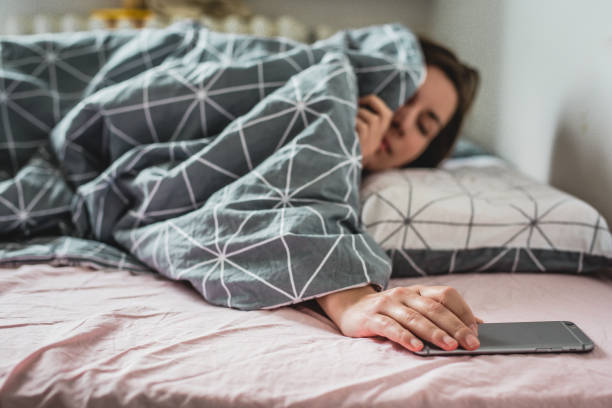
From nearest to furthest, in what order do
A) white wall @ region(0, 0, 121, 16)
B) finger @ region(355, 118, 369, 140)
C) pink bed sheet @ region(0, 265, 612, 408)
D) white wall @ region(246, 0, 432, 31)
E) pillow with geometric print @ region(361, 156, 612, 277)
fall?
pink bed sheet @ region(0, 265, 612, 408) < pillow with geometric print @ region(361, 156, 612, 277) < finger @ region(355, 118, 369, 140) < white wall @ region(0, 0, 121, 16) < white wall @ region(246, 0, 432, 31)

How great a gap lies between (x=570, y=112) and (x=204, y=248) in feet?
2.53

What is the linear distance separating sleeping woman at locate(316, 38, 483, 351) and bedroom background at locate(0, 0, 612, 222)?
0.53ft

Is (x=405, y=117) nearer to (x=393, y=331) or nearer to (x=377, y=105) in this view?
(x=377, y=105)

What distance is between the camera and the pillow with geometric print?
2.35 feet

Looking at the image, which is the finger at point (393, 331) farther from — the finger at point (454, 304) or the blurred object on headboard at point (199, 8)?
the blurred object on headboard at point (199, 8)

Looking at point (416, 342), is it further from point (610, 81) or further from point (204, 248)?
point (610, 81)

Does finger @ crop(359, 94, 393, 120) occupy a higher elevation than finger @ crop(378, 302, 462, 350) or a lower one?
higher

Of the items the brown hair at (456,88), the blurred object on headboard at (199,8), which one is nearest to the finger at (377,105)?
the brown hair at (456,88)

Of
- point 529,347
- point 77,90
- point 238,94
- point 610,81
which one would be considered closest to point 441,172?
point 610,81

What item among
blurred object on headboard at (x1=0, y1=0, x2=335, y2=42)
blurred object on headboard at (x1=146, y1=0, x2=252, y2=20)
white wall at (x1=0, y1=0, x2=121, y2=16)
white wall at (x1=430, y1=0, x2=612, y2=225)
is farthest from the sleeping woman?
white wall at (x1=0, y1=0, x2=121, y2=16)

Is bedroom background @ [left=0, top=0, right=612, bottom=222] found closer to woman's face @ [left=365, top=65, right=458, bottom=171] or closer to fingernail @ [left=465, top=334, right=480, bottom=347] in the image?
woman's face @ [left=365, top=65, right=458, bottom=171]

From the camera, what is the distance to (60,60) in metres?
0.97

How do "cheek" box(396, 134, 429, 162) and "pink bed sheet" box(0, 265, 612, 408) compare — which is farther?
"cheek" box(396, 134, 429, 162)

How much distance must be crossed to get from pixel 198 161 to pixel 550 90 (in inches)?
30.6
